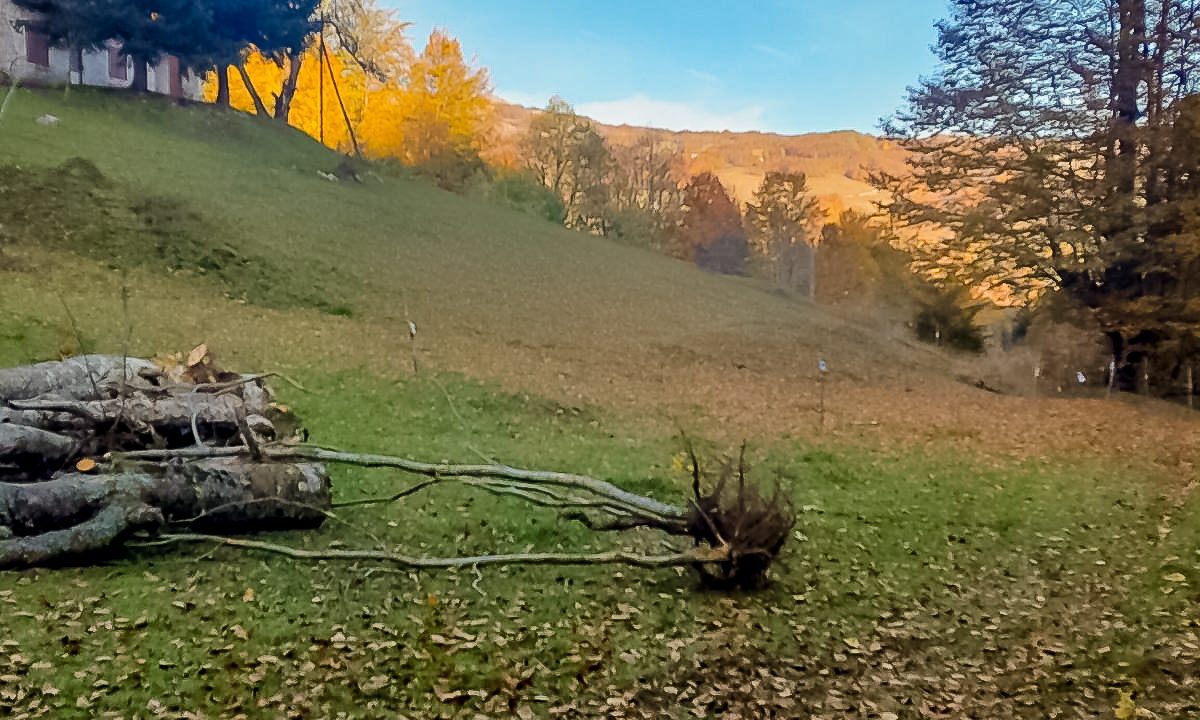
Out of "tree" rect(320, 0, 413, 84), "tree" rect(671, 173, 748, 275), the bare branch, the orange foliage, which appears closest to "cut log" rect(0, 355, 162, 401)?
the bare branch

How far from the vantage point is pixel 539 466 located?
14.2 ft

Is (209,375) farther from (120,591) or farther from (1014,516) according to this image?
(1014,516)

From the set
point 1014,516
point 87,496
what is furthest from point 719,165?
point 87,496

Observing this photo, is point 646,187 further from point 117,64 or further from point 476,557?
→ point 476,557

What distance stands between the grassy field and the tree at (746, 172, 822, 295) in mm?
514

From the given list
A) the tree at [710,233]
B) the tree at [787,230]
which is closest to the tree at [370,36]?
the tree at [710,233]

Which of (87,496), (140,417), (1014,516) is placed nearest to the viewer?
(87,496)

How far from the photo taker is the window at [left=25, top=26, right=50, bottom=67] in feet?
18.3

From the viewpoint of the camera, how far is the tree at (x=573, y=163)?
8026 mm

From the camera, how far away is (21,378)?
368cm

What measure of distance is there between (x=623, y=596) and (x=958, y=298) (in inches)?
237

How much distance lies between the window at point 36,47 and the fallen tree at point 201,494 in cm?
312

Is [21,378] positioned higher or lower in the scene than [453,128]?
lower

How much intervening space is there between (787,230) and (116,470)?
680 cm
